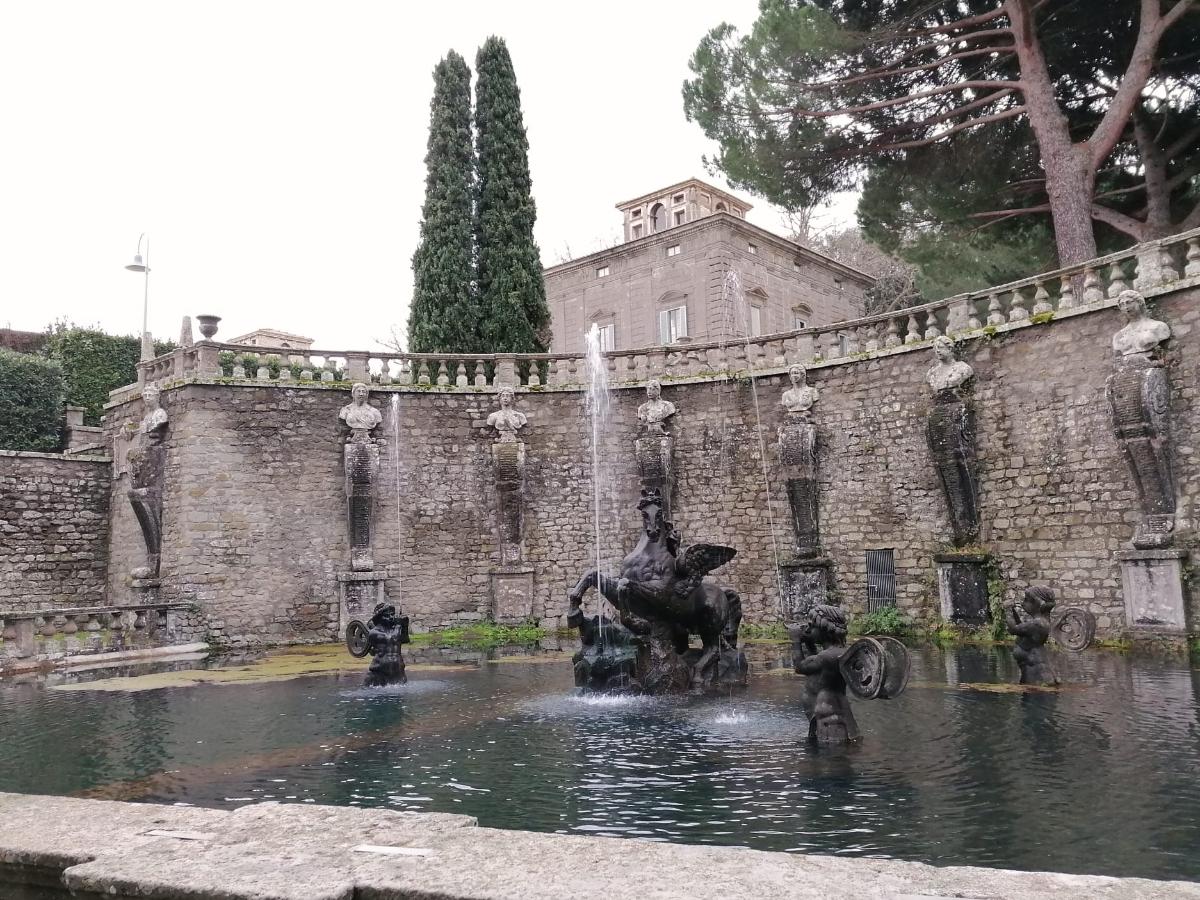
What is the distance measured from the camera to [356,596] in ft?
61.7

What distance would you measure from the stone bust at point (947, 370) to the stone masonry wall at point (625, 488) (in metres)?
0.27

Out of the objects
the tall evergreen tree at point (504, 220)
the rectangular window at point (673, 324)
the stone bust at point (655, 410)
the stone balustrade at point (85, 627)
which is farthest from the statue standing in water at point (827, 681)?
the rectangular window at point (673, 324)

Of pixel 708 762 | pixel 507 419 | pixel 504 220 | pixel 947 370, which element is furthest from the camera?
pixel 504 220

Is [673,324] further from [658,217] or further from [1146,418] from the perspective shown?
[1146,418]

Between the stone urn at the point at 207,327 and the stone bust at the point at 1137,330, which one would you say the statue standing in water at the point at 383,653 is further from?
the stone bust at the point at 1137,330

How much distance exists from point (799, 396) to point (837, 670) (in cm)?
1207

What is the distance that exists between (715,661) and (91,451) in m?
18.2

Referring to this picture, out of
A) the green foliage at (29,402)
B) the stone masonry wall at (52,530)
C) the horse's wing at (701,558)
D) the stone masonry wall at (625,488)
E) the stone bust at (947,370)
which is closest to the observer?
the horse's wing at (701,558)

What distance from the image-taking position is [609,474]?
20188mm

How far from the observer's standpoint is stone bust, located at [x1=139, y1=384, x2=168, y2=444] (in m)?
18.5

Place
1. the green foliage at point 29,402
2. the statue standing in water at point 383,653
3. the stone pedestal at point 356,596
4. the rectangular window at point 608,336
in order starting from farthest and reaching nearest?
the rectangular window at point 608,336 → the green foliage at point 29,402 → the stone pedestal at point 356,596 → the statue standing in water at point 383,653

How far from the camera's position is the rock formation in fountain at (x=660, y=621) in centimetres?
1027

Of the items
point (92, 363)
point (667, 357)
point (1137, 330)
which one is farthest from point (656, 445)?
point (92, 363)

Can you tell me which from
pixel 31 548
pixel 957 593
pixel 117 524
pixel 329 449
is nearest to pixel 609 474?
pixel 329 449
